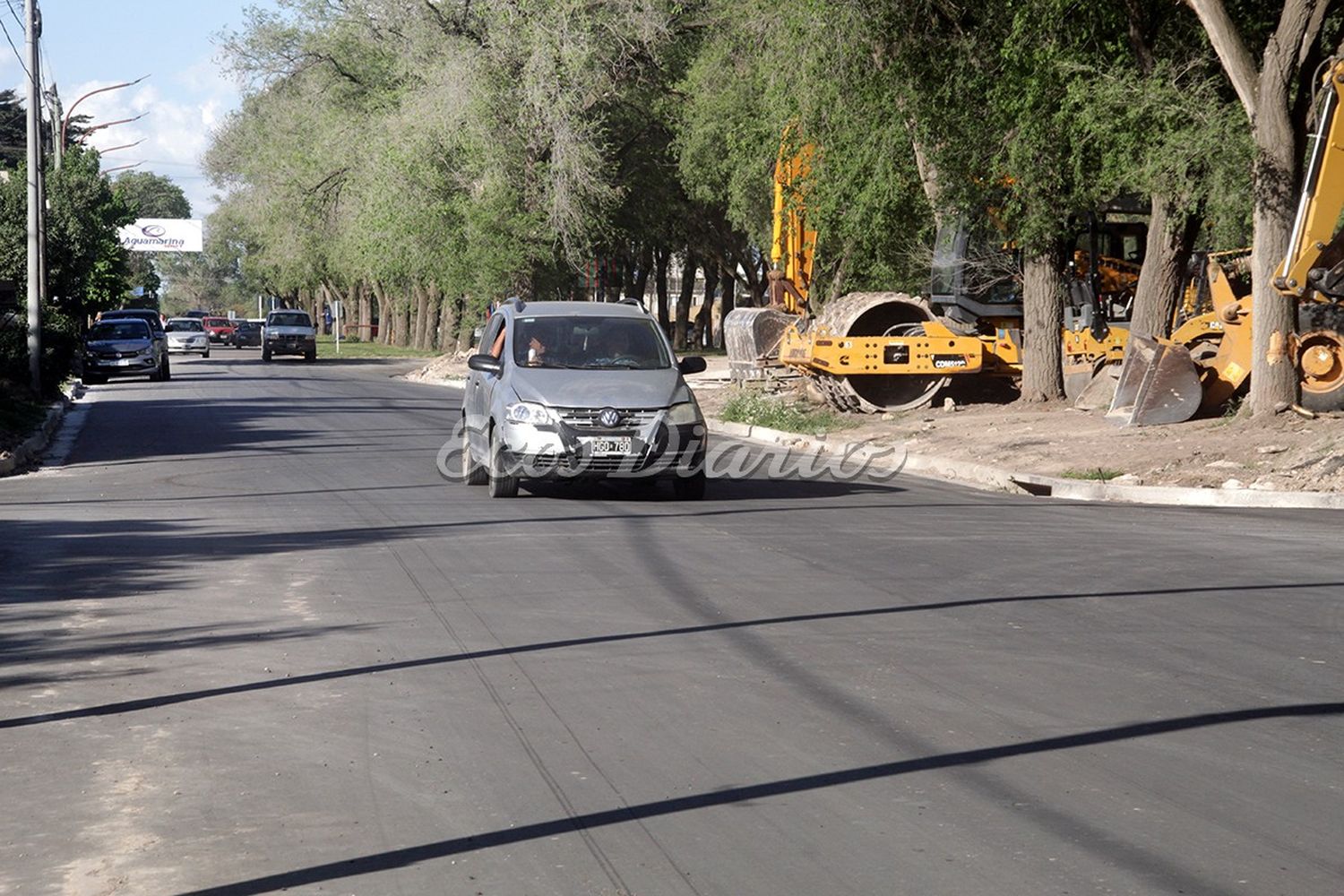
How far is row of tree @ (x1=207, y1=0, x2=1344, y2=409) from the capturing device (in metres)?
20.8

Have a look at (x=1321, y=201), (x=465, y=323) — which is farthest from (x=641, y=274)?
(x=1321, y=201)

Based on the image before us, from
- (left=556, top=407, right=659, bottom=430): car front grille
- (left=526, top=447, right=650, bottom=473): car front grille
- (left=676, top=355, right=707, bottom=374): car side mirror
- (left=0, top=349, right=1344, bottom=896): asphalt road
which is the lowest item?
(left=0, top=349, right=1344, bottom=896): asphalt road

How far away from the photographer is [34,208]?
32844 mm

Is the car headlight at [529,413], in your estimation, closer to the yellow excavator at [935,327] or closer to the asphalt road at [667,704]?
the asphalt road at [667,704]

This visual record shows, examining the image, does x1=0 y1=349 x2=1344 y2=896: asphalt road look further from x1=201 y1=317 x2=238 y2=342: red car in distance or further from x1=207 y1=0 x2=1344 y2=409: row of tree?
x1=201 y1=317 x2=238 y2=342: red car in distance

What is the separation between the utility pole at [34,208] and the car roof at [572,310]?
16.4m

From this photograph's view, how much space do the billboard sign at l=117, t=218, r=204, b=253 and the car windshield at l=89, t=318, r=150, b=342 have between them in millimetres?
76883

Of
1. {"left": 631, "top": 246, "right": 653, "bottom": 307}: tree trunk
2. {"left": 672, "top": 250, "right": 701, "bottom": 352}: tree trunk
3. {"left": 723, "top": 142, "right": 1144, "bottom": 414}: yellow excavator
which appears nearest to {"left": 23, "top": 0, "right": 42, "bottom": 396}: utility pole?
{"left": 723, "top": 142, "right": 1144, "bottom": 414}: yellow excavator

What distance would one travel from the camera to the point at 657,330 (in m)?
16.8

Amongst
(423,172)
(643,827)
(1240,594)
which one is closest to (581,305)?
(1240,594)

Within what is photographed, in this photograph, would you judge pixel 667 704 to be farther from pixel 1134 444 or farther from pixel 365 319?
pixel 365 319

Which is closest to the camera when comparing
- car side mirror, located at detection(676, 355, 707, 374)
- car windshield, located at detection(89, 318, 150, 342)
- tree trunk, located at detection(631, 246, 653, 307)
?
car side mirror, located at detection(676, 355, 707, 374)

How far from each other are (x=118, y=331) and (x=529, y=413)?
32.1 m

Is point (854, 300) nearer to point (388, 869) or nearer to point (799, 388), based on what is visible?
point (799, 388)
